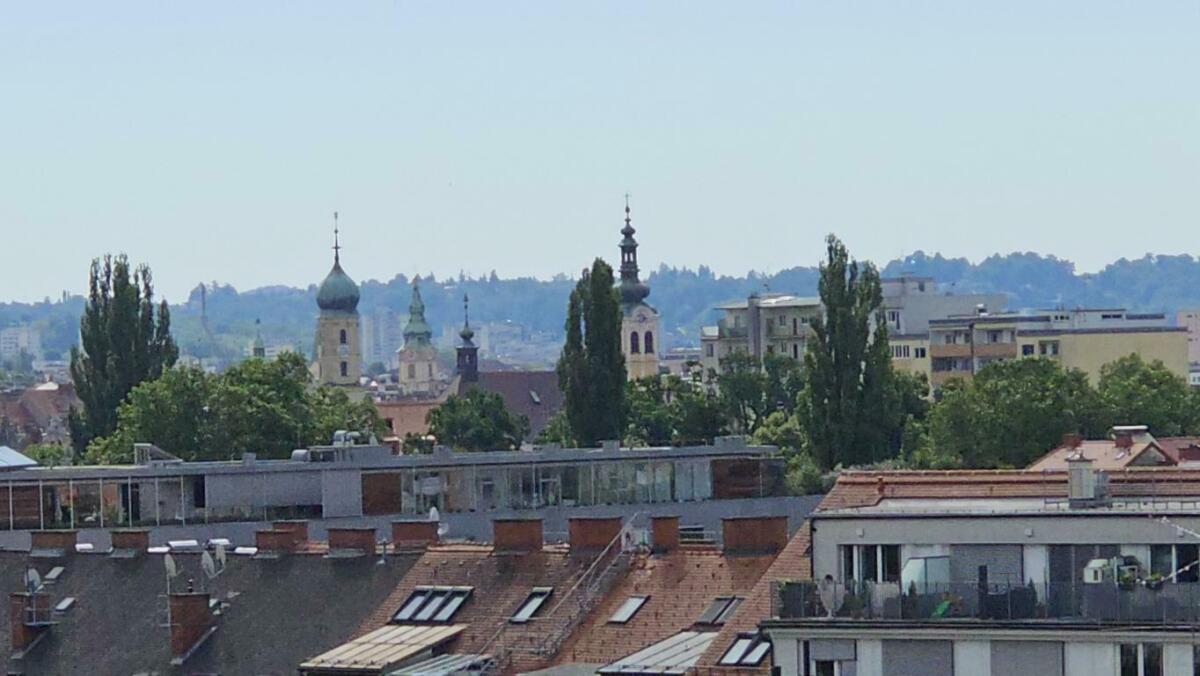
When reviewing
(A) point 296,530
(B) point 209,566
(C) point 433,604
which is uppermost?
(A) point 296,530

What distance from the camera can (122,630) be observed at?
59.9 meters

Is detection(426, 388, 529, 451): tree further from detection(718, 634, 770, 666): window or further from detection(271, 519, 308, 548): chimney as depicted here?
detection(718, 634, 770, 666): window

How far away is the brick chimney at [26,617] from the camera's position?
6025 cm

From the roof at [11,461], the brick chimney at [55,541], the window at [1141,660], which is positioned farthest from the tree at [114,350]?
the window at [1141,660]

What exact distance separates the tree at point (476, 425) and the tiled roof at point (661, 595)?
11433 cm

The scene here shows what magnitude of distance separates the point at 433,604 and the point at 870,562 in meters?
14.3

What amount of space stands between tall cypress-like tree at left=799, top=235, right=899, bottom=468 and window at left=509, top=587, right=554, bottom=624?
218 feet

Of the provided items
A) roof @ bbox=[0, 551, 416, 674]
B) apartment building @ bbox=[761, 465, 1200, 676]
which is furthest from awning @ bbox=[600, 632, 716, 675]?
roof @ bbox=[0, 551, 416, 674]

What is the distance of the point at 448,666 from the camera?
5088 centimetres

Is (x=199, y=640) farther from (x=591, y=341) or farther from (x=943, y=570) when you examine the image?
(x=591, y=341)

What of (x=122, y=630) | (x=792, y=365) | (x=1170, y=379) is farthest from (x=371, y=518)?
(x=792, y=365)

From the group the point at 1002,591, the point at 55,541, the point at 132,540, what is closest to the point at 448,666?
the point at 1002,591

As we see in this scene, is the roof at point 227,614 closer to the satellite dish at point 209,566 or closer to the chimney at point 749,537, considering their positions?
the satellite dish at point 209,566

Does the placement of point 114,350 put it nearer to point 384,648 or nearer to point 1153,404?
point 1153,404
